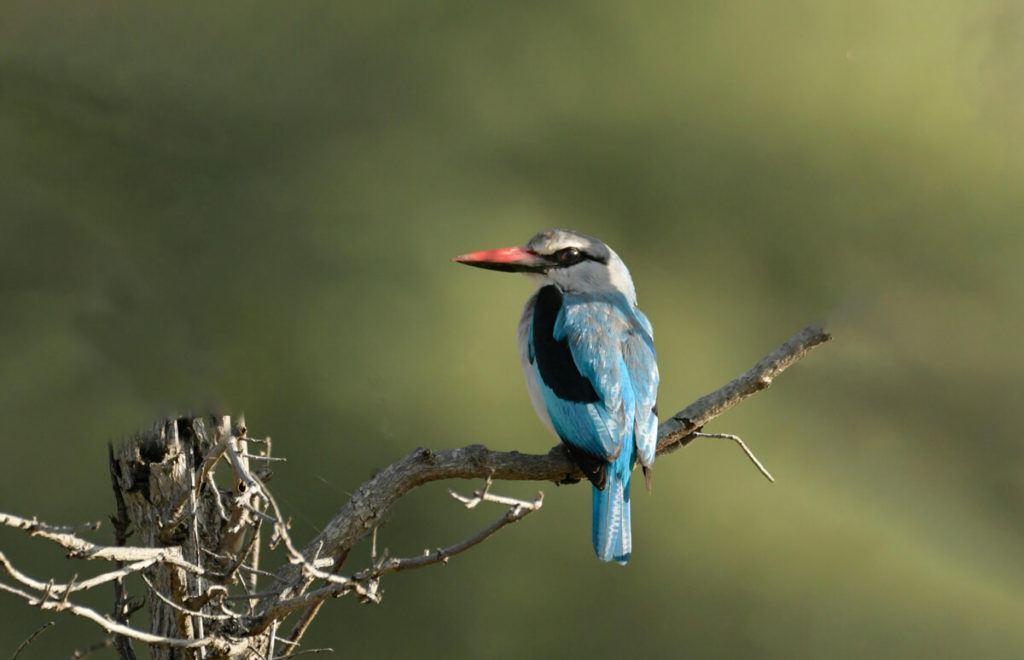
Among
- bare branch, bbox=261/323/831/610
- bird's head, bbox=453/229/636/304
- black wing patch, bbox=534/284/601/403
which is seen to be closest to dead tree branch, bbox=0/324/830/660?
bare branch, bbox=261/323/831/610

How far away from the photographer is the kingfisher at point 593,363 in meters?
1.84

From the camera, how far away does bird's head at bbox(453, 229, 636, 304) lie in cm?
223

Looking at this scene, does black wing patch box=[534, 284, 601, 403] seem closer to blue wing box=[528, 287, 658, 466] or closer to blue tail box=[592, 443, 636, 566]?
blue wing box=[528, 287, 658, 466]

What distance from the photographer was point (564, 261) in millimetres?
2242

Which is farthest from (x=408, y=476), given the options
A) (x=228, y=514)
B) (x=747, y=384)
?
(x=747, y=384)

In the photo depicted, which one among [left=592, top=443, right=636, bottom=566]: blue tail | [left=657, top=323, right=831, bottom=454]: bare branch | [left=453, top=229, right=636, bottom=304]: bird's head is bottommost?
[left=592, top=443, right=636, bottom=566]: blue tail

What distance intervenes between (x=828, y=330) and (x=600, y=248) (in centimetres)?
56

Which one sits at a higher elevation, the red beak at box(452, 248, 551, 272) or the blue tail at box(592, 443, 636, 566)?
the red beak at box(452, 248, 551, 272)

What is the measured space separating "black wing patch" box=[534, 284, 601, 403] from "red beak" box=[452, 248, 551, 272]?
0.41 feet

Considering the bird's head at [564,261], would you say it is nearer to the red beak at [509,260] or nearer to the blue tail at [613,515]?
the red beak at [509,260]

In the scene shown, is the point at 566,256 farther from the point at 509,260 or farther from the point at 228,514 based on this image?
the point at 228,514

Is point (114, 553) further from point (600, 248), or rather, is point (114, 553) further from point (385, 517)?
point (600, 248)

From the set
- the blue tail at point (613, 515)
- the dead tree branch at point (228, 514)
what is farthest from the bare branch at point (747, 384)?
the blue tail at point (613, 515)

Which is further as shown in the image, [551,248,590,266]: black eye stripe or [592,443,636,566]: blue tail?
[551,248,590,266]: black eye stripe
